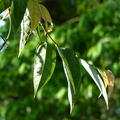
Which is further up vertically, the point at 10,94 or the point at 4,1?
the point at 4,1

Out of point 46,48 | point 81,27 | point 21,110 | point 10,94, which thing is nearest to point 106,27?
point 81,27

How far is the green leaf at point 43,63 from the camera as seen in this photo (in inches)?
22.8

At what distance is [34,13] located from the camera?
1.85ft

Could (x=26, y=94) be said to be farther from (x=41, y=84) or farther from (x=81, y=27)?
(x=41, y=84)

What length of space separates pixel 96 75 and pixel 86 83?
222 centimetres

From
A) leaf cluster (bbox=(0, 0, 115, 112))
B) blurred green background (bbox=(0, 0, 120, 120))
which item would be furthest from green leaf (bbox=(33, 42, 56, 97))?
blurred green background (bbox=(0, 0, 120, 120))

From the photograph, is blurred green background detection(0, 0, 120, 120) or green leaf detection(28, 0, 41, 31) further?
blurred green background detection(0, 0, 120, 120)

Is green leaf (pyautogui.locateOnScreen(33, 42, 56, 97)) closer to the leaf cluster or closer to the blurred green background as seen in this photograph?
the leaf cluster

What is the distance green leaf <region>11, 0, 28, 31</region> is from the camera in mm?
539

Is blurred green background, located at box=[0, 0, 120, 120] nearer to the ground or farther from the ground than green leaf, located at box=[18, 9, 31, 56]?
nearer to the ground

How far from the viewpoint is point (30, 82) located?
133 inches

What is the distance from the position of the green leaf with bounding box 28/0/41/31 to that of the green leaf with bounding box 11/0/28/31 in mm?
22

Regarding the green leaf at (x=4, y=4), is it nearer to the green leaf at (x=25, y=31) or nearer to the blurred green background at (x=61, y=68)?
the green leaf at (x=25, y=31)

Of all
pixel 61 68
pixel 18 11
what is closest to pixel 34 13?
pixel 18 11
